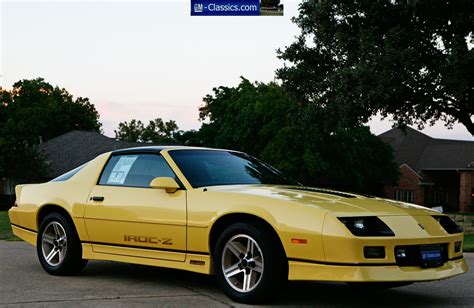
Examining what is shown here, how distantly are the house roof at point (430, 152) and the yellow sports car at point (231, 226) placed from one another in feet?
221

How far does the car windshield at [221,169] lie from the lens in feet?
24.8

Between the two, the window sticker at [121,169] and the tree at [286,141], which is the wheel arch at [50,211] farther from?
the tree at [286,141]

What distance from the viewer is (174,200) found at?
23.9 feet

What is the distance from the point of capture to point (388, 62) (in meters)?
29.1

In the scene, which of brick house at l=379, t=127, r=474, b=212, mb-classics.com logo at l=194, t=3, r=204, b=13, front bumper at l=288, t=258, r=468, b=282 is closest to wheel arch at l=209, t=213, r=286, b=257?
front bumper at l=288, t=258, r=468, b=282

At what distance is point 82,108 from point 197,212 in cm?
8496

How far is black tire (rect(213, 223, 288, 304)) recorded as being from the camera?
638 centimetres

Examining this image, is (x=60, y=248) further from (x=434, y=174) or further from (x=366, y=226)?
(x=434, y=174)

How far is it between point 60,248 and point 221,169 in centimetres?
221

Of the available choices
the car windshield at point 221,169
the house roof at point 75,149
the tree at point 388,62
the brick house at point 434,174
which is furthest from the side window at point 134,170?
the brick house at point 434,174

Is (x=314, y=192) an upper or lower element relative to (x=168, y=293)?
upper

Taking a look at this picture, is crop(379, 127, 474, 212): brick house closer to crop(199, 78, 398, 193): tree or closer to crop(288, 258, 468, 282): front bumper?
crop(199, 78, 398, 193): tree

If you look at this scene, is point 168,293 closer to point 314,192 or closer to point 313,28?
point 314,192

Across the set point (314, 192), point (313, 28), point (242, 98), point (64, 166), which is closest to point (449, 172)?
point (242, 98)
